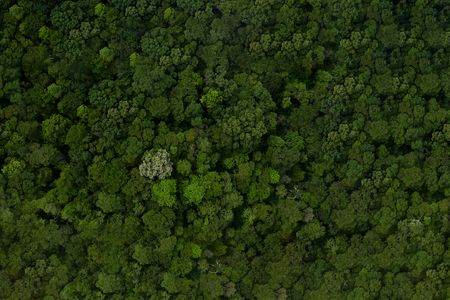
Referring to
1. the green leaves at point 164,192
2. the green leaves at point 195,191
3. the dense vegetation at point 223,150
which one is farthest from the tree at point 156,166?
the green leaves at point 195,191

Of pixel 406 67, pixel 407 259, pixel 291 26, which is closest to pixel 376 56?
pixel 406 67

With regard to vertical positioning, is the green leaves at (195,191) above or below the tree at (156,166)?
below

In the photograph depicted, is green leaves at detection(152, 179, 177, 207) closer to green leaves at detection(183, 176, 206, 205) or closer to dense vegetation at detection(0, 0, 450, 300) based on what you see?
dense vegetation at detection(0, 0, 450, 300)

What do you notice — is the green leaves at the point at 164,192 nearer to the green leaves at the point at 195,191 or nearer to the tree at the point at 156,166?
the tree at the point at 156,166

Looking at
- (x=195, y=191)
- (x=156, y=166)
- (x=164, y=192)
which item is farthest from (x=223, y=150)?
(x=164, y=192)

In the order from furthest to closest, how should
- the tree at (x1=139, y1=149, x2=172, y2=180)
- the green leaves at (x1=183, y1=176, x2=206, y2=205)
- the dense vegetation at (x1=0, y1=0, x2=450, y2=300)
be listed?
1. the green leaves at (x1=183, y1=176, x2=206, y2=205)
2. the tree at (x1=139, y1=149, x2=172, y2=180)
3. the dense vegetation at (x1=0, y1=0, x2=450, y2=300)

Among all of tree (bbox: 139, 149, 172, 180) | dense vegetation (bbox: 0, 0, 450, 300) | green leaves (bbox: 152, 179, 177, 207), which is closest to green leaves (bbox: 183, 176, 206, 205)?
dense vegetation (bbox: 0, 0, 450, 300)

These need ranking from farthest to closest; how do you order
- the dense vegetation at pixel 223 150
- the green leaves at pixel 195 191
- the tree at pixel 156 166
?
the green leaves at pixel 195 191, the tree at pixel 156 166, the dense vegetation at pixel 223 150

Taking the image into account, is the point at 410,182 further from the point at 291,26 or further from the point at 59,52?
the point at 59,52
